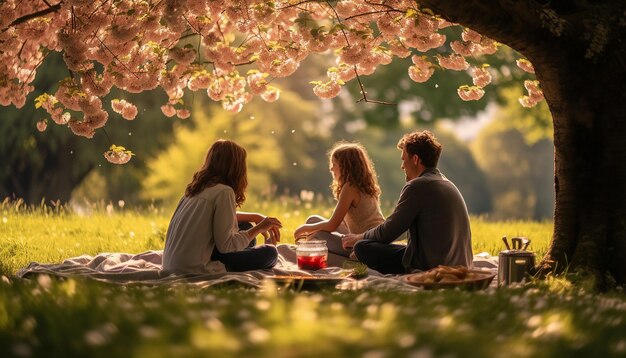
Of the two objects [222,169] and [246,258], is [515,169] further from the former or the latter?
[222,169]

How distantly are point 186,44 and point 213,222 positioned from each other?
199 cm

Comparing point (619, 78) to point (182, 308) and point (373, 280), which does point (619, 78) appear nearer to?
point (373, 280)

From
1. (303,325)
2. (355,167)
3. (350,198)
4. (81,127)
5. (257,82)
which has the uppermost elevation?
(257,82)

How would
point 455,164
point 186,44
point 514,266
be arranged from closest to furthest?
point 514,266
point 186,44
point 455,164

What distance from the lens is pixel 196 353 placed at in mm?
2494

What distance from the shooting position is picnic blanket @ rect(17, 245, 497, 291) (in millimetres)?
6230

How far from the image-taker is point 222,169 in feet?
22.2

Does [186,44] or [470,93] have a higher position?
[186,44]

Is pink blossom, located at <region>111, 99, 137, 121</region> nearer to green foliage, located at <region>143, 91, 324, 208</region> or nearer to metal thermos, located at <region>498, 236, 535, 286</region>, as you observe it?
metal thermos, located at <region>498, 236, 535, 286</region>

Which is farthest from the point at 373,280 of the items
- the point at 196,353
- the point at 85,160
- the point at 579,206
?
the point at 85,160

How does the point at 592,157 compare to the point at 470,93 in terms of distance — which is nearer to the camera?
the point at 592,157

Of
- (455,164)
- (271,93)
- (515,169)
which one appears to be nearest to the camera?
(271,93)

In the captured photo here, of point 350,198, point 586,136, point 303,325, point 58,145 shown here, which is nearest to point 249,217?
point 350,198

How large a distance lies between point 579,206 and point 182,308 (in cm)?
441
